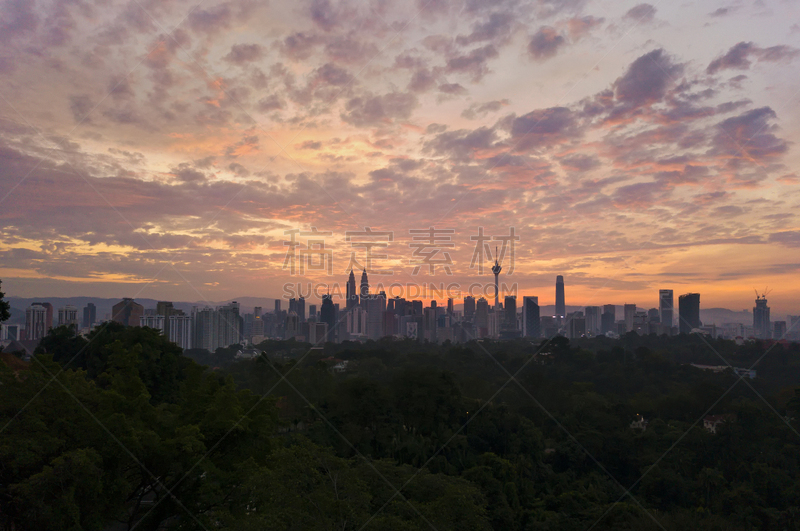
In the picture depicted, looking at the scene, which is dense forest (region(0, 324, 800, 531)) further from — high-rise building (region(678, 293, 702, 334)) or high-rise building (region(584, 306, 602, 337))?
high-rise building (region(584, 306, 602, 337))

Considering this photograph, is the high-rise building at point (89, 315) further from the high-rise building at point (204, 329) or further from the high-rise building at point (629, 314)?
the high-rise building at point (629, 314)

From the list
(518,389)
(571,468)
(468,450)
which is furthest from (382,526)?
(518,389)

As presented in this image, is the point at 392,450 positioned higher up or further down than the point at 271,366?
further down

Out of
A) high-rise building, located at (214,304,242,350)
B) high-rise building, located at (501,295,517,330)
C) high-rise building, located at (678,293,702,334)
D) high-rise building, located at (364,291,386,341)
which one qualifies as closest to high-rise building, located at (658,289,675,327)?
high-rise building, located at (678,293,702,334)

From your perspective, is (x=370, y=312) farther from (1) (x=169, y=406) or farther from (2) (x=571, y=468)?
(1) (x=169, y=406)

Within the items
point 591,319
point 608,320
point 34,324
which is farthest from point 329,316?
point 608,320

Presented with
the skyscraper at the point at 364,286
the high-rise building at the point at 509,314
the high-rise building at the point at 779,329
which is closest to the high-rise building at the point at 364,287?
the skyscraper at the point at 364,286
